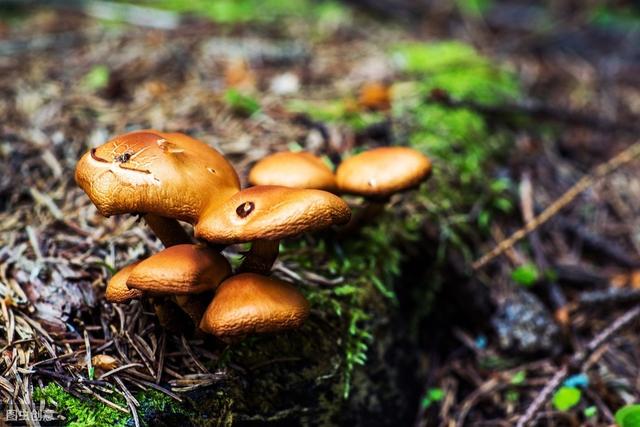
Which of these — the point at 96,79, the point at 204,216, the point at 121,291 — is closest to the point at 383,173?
the point at 204,216

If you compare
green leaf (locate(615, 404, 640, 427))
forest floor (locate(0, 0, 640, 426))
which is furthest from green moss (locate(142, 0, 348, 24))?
green leaf (locate(615, 404, 640, 427))

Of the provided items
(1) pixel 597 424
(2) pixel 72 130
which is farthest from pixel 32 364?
(1) pixel 597 424

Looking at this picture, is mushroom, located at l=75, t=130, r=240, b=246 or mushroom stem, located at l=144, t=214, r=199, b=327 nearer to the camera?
mushroom, located at l=75, t=130, r=240, b=246

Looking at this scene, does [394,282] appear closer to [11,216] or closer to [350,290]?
[350,290]

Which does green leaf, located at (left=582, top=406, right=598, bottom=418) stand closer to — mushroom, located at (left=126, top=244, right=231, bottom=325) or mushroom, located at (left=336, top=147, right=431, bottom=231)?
mushroom, located at (left=336, top=147, right=431, bottom=231)

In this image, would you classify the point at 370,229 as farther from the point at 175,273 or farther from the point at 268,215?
the point at 175,273

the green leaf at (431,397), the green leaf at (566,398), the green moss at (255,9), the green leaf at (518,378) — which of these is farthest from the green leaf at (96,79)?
the green leaf at (566,398)

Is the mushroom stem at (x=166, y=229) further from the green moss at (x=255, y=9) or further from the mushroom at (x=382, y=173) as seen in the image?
the green moss at (x=255, y=9)
